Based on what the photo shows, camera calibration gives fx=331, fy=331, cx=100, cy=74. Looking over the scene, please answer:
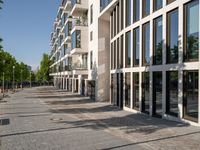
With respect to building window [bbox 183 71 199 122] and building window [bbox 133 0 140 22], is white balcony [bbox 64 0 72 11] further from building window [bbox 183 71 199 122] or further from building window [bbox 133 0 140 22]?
building window [bbox 183 71 199 122]

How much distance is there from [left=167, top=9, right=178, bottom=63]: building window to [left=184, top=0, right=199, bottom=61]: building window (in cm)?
92

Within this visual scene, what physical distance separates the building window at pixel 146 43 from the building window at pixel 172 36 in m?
2.66

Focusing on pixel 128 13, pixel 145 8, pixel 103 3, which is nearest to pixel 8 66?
pixel 103 3

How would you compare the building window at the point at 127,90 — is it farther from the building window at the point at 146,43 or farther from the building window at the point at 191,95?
the building window at the point at 191,95

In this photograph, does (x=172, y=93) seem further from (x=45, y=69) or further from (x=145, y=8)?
(x=45, y=69)

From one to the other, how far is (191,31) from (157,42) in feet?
11.8

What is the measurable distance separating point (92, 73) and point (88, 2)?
9.90m

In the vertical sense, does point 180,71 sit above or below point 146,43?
below

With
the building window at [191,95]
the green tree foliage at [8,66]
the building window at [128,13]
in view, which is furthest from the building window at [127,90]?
the green tree foliage at [8,66]

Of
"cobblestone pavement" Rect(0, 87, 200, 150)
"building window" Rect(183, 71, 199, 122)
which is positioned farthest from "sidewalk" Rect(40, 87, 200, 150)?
"building window" Rect(183, 71, 199, 122)

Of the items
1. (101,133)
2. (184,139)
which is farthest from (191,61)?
(101,133)

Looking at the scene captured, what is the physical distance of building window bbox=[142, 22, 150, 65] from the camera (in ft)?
63.4

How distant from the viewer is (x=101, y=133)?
13.1 meters

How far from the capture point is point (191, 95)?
47.4 ft
